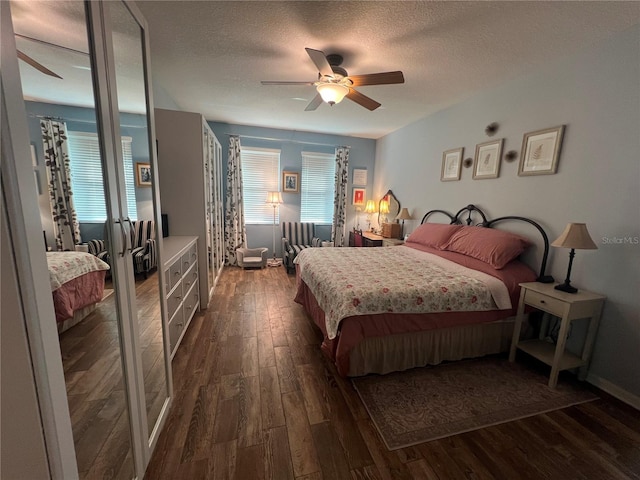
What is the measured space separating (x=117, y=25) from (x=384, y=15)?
156 centimetres

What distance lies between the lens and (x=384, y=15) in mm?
1711

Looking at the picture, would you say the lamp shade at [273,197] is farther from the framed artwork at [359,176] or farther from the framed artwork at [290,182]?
the framed artwork at [359,176]

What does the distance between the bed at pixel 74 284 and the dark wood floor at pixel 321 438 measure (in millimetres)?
989

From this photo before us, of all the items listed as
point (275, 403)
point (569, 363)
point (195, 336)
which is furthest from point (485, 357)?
point (195, 336)

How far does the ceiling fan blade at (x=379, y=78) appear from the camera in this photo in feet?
6.42

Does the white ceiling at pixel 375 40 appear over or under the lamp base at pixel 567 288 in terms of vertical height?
over

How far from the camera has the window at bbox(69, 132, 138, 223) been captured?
2.86ft

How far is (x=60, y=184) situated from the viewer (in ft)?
2.63

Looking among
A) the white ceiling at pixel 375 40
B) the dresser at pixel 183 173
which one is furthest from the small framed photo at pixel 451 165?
the dresser at pixel 183 173

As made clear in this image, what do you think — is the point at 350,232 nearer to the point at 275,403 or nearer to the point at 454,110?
the point at 454,110

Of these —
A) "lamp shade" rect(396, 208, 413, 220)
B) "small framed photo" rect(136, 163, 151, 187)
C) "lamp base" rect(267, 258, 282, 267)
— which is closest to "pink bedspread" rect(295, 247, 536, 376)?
"small framed photo" rect(136, 163, 151, 187)

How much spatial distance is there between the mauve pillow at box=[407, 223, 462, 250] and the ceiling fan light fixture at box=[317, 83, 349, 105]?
6.49 ft

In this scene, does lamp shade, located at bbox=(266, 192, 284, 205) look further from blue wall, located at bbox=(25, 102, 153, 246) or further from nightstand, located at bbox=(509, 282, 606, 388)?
nightstand, located at bbox=(509, 282, 606, 388)

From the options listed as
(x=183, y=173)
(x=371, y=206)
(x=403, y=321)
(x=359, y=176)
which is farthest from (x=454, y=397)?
(x=359, y=176)
